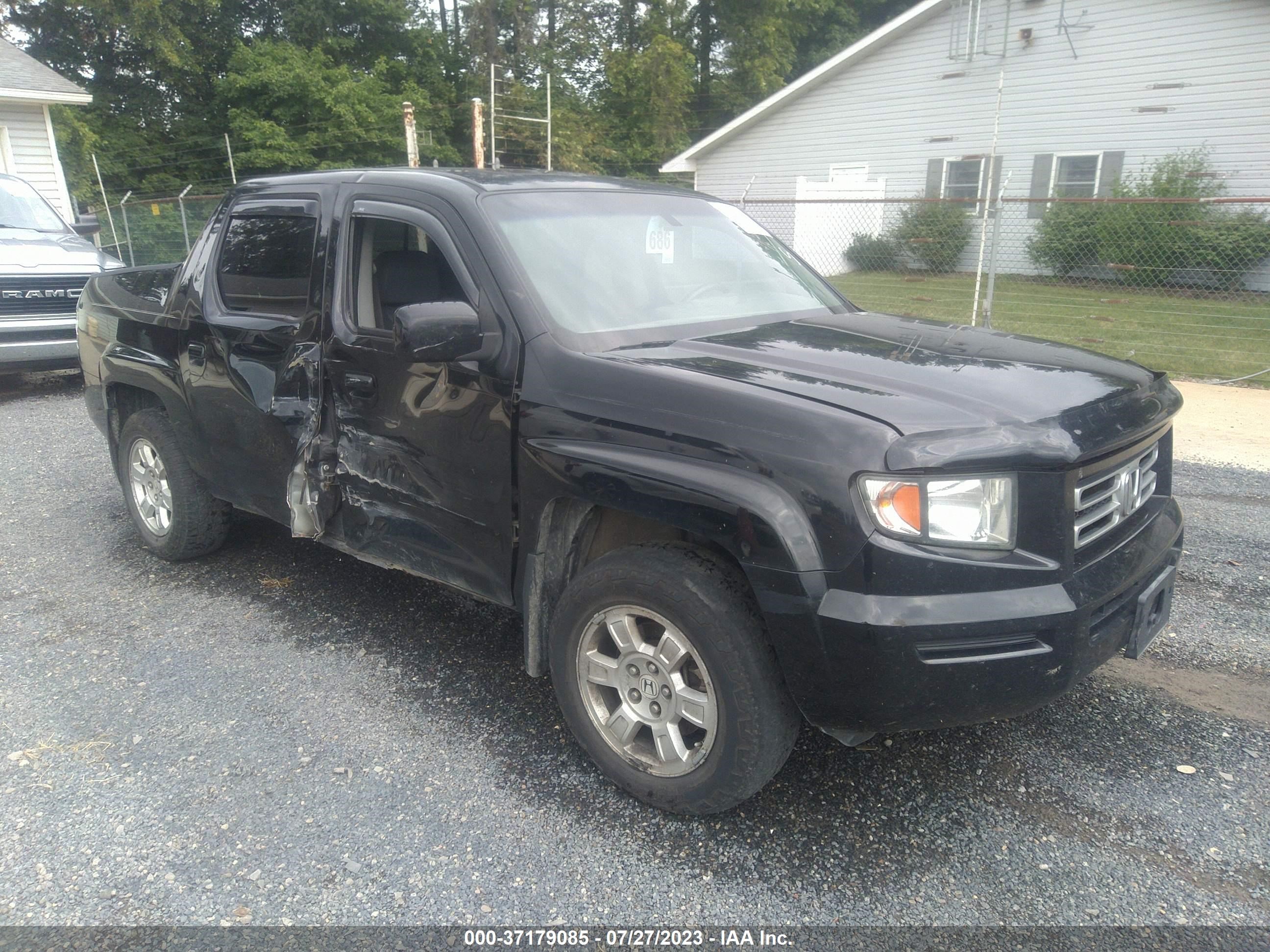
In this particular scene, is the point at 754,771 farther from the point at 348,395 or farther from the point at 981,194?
the point at 981,194

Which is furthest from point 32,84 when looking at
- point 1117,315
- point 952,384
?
point 952,384

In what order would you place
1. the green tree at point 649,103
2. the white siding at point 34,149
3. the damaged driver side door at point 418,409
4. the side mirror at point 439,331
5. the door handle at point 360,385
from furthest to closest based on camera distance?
the green tree at point 649,103 < the white siding at point 34,149 < the door handle at point 360,385 < the damaged driver side door at point 418,409 < the side mirror at point 439,331

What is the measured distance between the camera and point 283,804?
2920mm

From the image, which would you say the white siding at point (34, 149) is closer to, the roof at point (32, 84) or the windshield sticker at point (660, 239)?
the roof at point (32, 84)

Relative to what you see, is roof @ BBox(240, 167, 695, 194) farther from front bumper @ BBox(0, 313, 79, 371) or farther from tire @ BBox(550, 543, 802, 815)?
front bumper @ BBox(0, 313, 79, 371)

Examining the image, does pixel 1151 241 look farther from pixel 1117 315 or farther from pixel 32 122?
pixel 32 122

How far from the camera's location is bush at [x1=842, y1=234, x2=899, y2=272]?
13.9m

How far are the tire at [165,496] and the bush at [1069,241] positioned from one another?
1173 cm

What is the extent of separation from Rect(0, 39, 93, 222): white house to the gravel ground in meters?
16.7

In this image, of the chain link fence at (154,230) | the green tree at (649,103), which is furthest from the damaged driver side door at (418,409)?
the green tree at (649,103)

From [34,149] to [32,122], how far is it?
0.48 m

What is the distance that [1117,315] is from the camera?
1137 centimetres

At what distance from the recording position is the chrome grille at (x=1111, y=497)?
254 centimetres

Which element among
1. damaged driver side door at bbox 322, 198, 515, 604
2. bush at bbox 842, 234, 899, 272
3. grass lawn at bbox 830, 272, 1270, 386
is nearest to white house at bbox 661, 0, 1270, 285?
bush at bbox 842, 234, 899, 272
